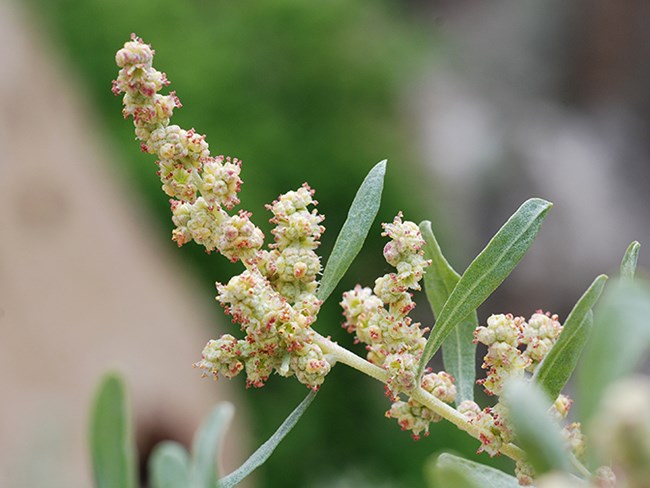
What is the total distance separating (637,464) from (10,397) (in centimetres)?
263

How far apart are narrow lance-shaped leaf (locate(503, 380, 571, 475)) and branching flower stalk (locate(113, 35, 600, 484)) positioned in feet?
0.60

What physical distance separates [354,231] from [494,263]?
0.10 meters

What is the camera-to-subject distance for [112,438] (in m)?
0.51

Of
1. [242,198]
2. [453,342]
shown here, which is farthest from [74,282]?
[453,342]

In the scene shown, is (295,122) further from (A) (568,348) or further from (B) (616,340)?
(B) (616,340)

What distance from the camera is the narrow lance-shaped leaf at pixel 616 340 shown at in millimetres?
382

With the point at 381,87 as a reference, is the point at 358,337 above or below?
below

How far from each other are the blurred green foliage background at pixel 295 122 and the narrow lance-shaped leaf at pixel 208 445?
277 centimetres

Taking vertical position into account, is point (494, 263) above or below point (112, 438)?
above

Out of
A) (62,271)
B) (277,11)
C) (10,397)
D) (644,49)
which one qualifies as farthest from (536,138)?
(10,397)

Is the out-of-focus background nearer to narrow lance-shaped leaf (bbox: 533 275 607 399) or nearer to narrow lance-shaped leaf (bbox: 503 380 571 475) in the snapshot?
narrow lance-shaped leaf (bbox: 533 275 607 399)

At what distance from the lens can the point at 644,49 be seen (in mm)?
6145

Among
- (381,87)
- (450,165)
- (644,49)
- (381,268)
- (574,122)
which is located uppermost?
(644,49)

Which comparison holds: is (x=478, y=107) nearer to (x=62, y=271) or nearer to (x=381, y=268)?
(x=381, y=268)
